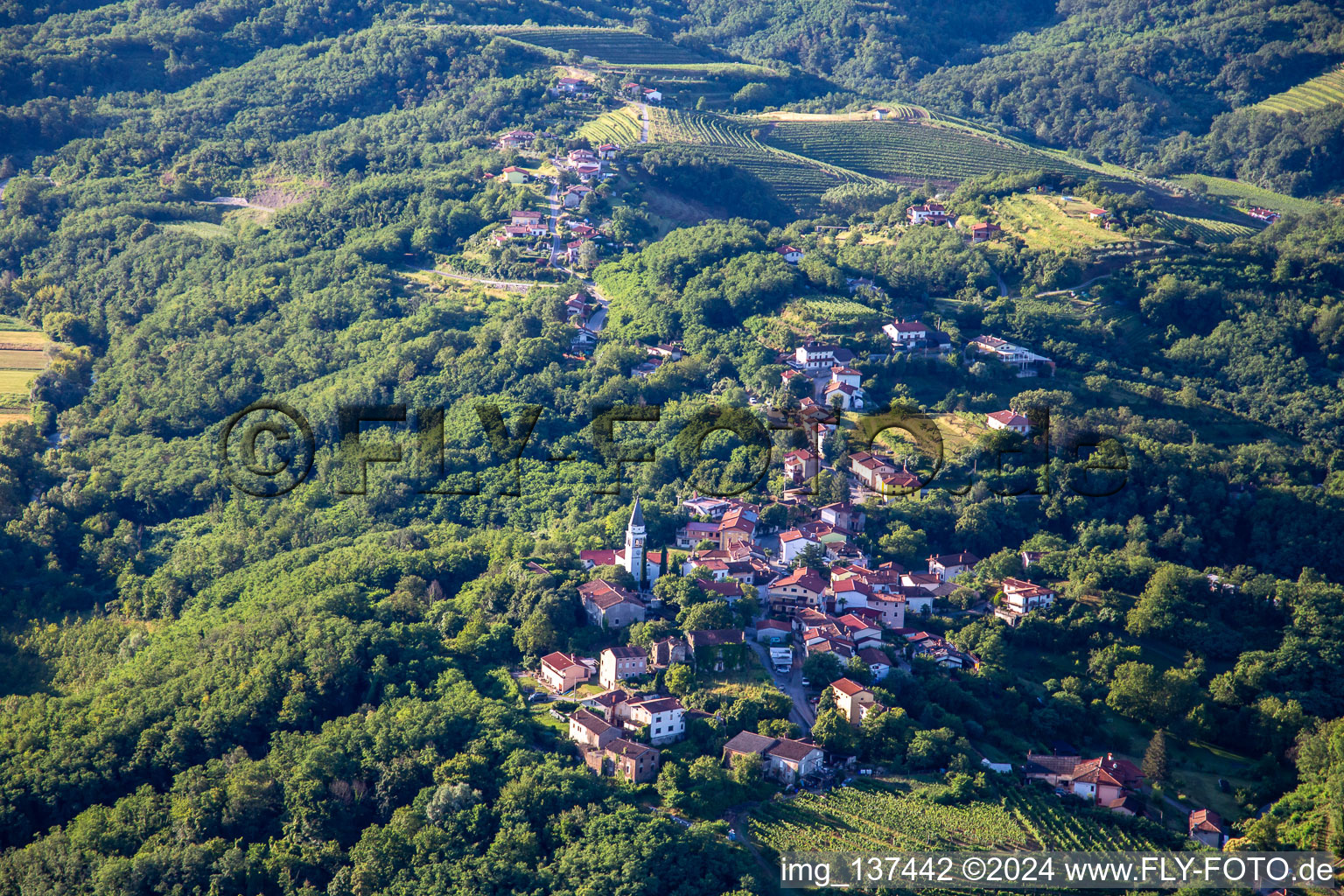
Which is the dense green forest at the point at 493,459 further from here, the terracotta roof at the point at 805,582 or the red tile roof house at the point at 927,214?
the terracotta roof at the point at 805,582

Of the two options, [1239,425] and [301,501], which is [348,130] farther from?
[1239,425]

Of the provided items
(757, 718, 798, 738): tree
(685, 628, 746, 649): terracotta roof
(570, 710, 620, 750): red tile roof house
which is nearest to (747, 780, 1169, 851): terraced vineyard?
(757, 718, 798, 738): tree

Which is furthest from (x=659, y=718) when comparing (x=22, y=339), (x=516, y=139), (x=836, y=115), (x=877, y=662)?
→ (x=836, y=115)

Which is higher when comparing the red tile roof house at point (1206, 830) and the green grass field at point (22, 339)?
the green grass field at point (22, 339)

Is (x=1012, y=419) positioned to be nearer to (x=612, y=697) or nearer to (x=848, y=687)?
(x=848, y=687)

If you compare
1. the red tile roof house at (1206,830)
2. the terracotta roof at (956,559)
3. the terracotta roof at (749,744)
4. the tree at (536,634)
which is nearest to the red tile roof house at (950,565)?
the terracotta roof at (956,559)
